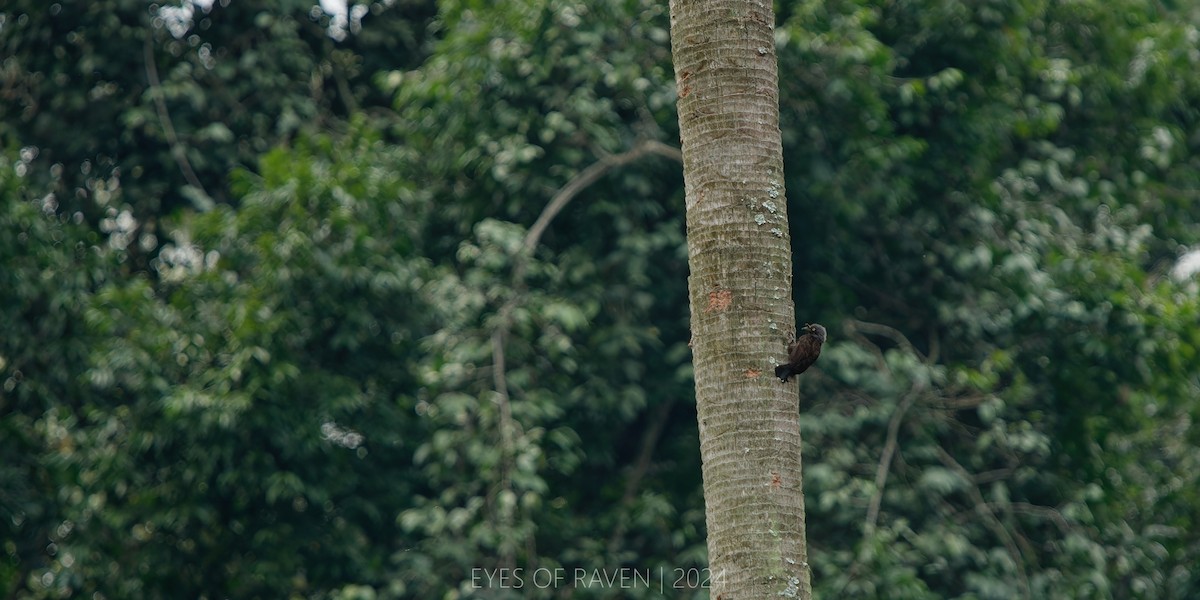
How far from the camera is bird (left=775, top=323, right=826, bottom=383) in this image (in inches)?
156

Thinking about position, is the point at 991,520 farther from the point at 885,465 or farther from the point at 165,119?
the point at 165,119

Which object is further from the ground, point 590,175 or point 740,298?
point 590,175

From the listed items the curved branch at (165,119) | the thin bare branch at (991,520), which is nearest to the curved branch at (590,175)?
the thin bare branch at (991,520)

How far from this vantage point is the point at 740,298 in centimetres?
400

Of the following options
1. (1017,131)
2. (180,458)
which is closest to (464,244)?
(180,458)

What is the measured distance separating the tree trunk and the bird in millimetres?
23

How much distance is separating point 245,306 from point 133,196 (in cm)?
240

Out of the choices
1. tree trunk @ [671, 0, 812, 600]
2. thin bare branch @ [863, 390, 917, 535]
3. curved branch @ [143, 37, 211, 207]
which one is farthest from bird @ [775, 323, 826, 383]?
curved branch @ [143, 37, 211, 207]

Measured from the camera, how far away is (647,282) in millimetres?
8477

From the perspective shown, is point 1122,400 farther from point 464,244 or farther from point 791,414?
point 791,414

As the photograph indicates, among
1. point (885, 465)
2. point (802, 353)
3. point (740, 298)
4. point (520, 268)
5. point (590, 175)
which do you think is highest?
point (590, 175)

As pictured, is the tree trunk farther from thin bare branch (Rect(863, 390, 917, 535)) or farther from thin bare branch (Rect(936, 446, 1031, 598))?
thin bare branch (Rect(936, 446, 1031, 598))

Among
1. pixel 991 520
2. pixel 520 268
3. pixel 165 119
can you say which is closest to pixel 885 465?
pixel 991 520

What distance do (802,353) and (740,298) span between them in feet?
0.74
